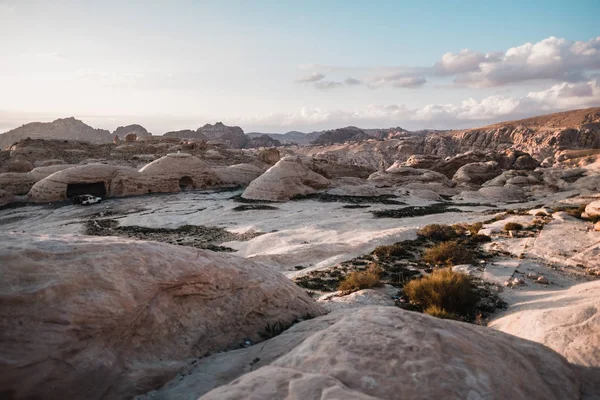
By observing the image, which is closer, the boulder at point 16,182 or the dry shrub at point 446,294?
the dry shrub at point 446,294

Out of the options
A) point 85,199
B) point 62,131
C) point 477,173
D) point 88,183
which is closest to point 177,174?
point 88,183

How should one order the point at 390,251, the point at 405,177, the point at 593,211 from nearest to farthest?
the point at 390,251
the point at 593,211
the point at 405,177

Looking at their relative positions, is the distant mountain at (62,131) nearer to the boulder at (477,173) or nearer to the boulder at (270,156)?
the boulder at (270,156)

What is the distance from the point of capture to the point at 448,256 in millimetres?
10555

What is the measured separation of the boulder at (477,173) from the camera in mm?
41431

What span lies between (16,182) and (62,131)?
128 m

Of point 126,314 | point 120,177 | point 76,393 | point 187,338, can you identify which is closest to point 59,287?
point 126,314

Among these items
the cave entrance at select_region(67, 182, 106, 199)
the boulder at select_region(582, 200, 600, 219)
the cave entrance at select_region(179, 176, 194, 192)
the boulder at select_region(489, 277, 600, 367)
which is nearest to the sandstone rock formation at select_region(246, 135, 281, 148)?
the cave entrance at select_region(179, 176, 194, 192)

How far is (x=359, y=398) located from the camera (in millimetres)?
2340

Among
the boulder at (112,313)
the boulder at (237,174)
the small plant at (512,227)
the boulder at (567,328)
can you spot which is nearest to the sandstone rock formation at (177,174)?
the boulder at (237,174)

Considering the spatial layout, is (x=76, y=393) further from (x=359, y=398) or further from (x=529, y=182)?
(x=529, y=182)

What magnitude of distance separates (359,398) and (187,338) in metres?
2.43

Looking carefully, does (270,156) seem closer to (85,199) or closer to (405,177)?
(405,177)

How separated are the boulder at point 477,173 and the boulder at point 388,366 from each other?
1625 inches
